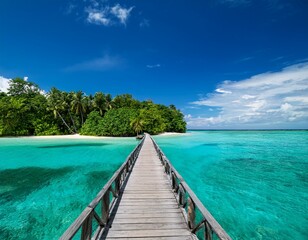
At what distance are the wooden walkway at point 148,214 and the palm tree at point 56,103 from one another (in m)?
44.5

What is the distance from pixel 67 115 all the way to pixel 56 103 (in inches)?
172

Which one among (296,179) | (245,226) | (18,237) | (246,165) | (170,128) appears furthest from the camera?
(170,128)

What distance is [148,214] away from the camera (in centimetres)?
480

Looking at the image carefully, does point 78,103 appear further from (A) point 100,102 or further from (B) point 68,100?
(A) point 100,102

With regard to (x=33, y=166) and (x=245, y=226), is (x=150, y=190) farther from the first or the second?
(x=33, y=166)

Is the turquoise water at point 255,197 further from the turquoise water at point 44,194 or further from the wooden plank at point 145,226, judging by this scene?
the turquoise water at point 44,194

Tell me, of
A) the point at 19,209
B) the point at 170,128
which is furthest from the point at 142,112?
the point at 19,209

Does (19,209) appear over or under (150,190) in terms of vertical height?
under

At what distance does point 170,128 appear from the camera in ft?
197

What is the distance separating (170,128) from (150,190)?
2109 inches

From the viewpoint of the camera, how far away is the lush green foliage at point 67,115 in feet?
136

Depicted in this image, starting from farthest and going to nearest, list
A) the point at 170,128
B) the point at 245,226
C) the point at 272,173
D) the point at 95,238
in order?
1. the point at 170,128
2. the point at 272,173
3. the point at 245,226
4. the point at 95,238

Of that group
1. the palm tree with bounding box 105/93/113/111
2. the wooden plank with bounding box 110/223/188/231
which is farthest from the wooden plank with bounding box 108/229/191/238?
the palm tree with bounding box 105/93/113/111

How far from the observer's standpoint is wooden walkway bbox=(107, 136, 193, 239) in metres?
3.94
